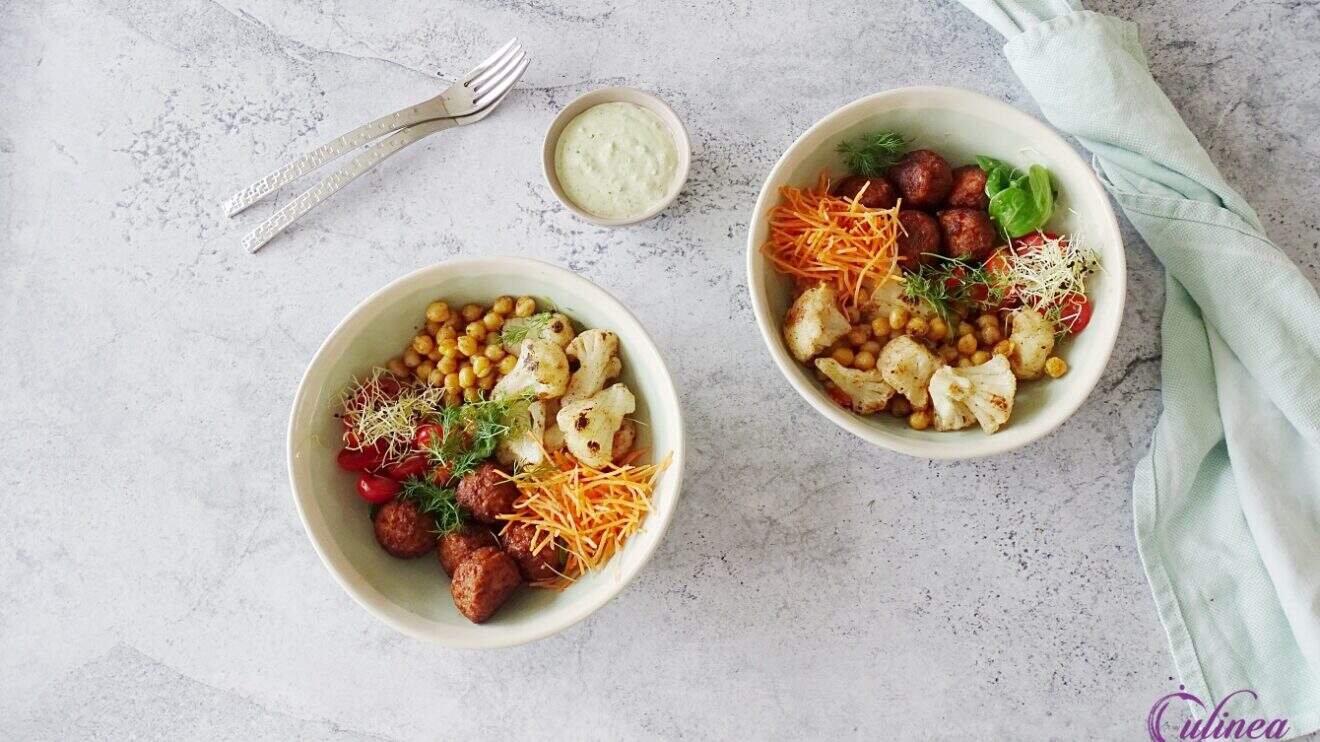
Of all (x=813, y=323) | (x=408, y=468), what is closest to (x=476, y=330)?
(x=408, y=468)

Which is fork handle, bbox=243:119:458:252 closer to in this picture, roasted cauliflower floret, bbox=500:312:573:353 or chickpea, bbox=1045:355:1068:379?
roasted cauliflower floret, bbox=500:312:573:353

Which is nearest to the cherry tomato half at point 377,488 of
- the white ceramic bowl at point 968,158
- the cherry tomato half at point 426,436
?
the cherry tomato half at point 426,436

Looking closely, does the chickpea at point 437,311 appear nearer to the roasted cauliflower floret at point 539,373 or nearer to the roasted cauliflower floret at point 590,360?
the roasted cauliflower floret at point 539,373

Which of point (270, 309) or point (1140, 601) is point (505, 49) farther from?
point (1140, 601)

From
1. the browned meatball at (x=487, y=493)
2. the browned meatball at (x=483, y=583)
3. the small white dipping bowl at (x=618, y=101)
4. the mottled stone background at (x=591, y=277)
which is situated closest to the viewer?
the browned meatball at (x=483, y=583)

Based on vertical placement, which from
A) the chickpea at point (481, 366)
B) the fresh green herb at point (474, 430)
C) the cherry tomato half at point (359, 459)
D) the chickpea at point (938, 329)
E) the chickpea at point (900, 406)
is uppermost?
the chickpea at point (938, 329)

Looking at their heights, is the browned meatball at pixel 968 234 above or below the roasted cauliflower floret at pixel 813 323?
above

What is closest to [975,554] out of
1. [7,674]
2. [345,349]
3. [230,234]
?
[345,349]

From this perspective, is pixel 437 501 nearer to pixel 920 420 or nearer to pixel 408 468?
pixel 408 468
